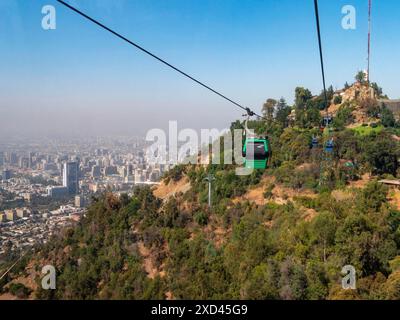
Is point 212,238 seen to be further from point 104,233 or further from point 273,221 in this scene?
point 104,233

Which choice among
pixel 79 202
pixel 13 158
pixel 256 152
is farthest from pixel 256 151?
pixel 13 158

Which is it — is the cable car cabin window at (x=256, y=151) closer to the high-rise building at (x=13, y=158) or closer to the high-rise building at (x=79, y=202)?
the high-rise building at (x=79, y=202)

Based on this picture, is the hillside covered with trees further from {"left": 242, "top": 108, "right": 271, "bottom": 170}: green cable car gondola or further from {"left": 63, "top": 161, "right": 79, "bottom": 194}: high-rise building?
{"left": 63, "top": 161, "right": 79, "bottom": 194}: high-rise building

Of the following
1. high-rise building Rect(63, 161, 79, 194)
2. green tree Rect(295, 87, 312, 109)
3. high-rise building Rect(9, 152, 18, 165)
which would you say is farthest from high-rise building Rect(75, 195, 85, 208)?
green tree Rect(295, 87, 312, 109)

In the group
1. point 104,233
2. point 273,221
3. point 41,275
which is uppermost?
point 273,221

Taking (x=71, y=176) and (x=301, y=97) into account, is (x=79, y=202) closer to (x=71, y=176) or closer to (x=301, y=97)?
(x=71, y=176)
